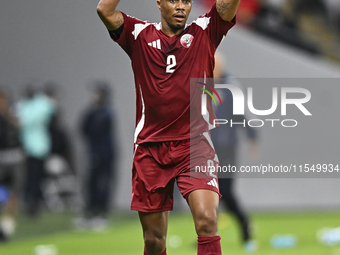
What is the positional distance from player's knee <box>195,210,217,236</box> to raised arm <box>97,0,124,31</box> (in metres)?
1.72

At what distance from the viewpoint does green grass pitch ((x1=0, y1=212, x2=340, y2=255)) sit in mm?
7965

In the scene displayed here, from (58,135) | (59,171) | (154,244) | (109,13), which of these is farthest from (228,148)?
(59,171)

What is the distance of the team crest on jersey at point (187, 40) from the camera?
4.71 metres

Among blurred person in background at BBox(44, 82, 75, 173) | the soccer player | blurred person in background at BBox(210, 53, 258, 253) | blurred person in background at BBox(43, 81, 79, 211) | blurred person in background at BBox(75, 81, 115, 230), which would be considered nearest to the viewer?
the soccer player

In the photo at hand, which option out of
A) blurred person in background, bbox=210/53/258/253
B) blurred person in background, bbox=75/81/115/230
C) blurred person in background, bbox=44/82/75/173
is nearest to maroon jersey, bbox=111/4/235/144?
blurred person in background, bbox=210/53/258/253

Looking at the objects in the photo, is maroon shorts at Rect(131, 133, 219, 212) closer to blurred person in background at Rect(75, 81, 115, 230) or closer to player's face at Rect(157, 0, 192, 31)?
player's face at Rect(157, 0, 192, 31)

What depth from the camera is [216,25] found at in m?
4.76

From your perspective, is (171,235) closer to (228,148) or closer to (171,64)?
(228,148)

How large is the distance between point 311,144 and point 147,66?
9.41 metres

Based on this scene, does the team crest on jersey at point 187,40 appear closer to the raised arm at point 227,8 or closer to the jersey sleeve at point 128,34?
the raised arm at point 227,8

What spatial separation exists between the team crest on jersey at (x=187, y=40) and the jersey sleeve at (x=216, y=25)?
0.52ft

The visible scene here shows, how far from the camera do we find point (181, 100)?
184 inches

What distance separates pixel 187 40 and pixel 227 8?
41cm

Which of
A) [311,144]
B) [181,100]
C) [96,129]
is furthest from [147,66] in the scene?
[311,144]
